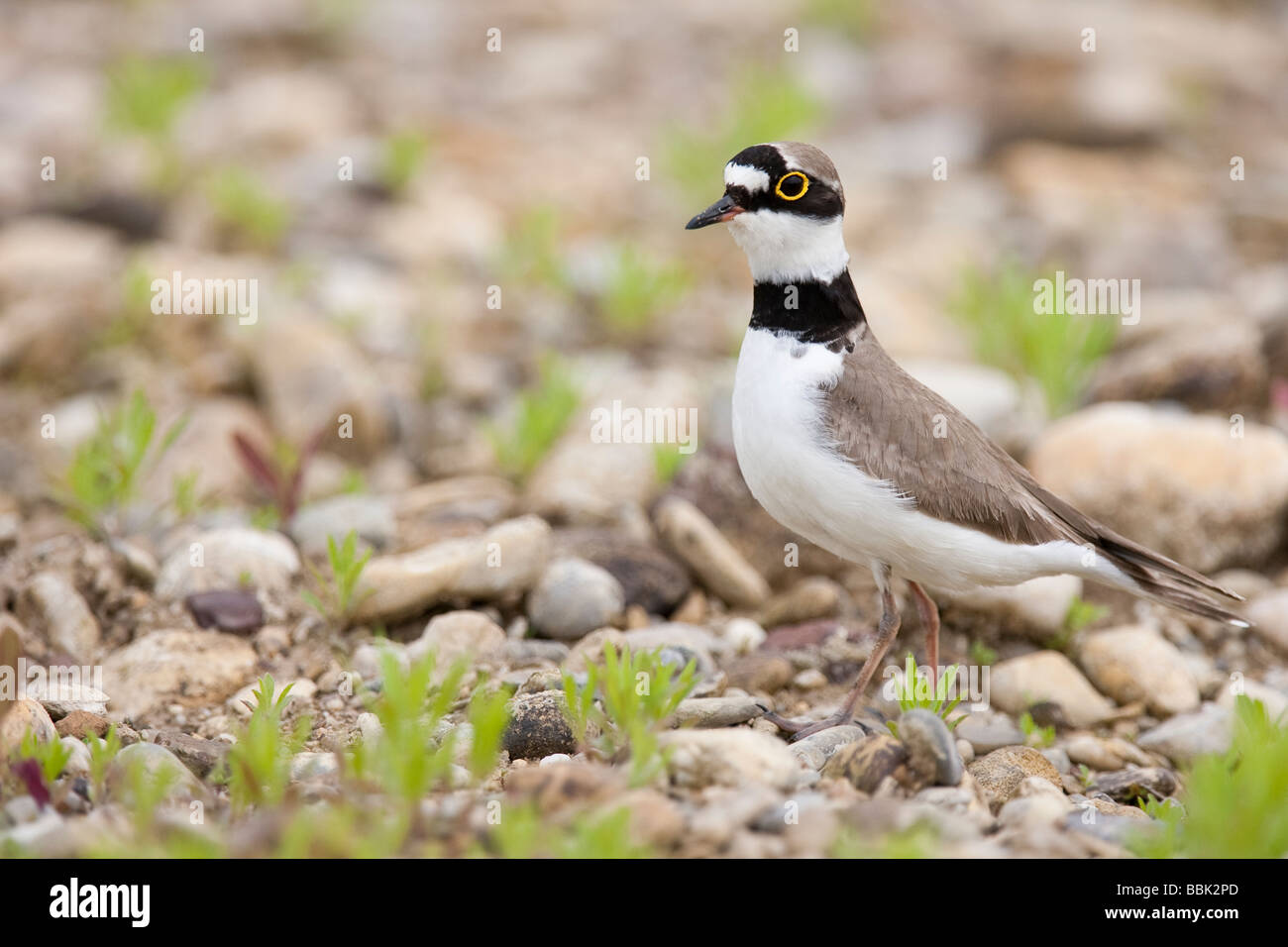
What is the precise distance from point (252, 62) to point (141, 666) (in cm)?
1012

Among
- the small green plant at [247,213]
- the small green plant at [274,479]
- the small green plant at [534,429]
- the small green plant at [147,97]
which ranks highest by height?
the small green plant at [147,97]

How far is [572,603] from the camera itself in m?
6.21

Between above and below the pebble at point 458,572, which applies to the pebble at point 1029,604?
below

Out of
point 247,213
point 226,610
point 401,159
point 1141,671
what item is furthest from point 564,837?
point 401,159

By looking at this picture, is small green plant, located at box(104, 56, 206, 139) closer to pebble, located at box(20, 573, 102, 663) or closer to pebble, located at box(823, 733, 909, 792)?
pebble, located at box(20, 573, 102, 663)

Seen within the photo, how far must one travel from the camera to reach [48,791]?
13.8ft

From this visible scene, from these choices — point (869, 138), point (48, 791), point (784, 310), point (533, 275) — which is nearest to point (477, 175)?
point (533, 275)

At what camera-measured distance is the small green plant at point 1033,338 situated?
823 cm

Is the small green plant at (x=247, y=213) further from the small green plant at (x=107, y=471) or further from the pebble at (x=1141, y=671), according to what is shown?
the pebble at (x=1141, y=671)

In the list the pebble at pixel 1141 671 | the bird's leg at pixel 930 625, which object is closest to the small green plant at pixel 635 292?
the bird's leg at pixel 930 625

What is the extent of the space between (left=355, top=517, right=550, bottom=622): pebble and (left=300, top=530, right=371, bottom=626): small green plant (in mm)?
74

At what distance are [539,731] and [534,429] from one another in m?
2.86

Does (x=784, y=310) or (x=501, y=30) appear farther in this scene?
(x=501, y=30)
